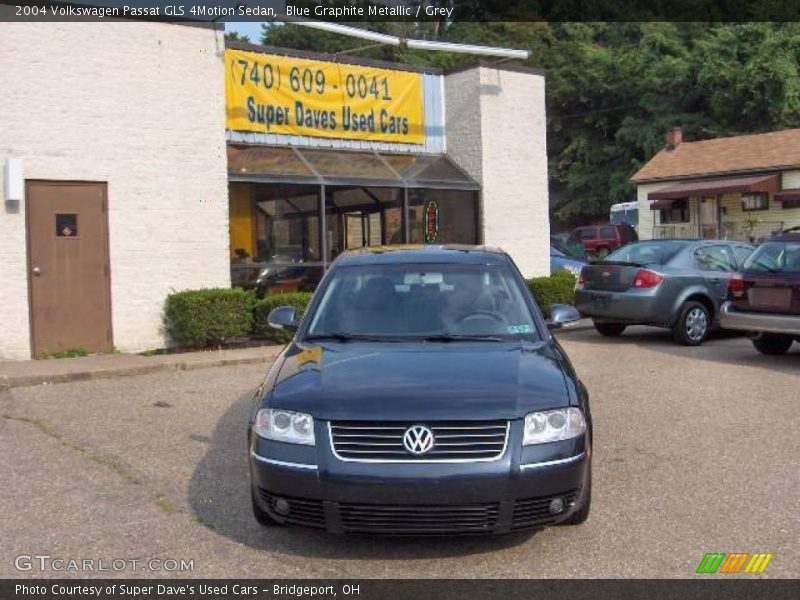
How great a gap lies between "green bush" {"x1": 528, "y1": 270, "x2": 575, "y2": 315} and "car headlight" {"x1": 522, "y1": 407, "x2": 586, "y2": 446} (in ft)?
35.8

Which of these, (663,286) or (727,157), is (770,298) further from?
(727,157)

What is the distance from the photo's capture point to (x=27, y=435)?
745 cm

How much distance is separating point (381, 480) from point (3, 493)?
302cm

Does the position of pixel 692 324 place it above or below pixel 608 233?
below

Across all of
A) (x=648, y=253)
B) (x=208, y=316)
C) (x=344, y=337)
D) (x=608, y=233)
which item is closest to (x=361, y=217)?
(x=208, y=316)

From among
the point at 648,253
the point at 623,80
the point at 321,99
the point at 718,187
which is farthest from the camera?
the point at 623,80

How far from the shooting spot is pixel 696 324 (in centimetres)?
1283

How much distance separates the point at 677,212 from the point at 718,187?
3697mm

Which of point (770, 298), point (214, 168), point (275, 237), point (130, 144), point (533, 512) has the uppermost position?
point (130, 144)

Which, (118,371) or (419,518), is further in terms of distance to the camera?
(118,371)

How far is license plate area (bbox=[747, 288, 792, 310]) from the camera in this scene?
34.7ft

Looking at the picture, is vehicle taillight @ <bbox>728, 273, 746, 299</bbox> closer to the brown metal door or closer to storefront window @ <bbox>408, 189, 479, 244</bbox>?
storefront window @ <bbox>408, 189, 479, 244</bbox>

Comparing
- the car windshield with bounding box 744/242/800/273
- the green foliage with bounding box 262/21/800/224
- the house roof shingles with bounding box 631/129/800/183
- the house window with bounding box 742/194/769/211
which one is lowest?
the car windshield with bounding box 744/242/800/273

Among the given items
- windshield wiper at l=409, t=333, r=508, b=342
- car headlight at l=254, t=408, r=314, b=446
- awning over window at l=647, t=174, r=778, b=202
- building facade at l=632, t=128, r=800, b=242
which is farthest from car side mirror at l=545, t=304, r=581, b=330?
awning over window at l=647, t=174, r=778, b=202
